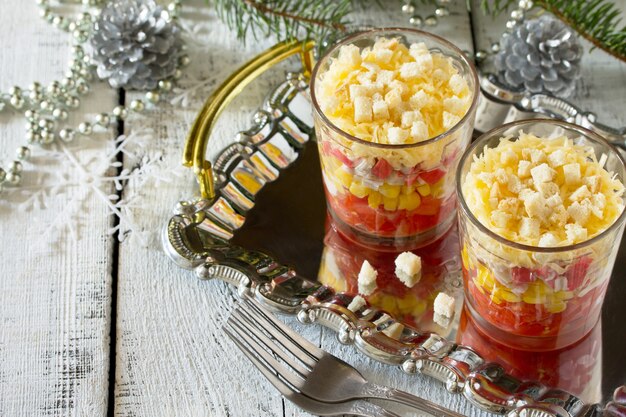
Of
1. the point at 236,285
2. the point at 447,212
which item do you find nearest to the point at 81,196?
the point at 236,285

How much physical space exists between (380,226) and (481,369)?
0.74 feet

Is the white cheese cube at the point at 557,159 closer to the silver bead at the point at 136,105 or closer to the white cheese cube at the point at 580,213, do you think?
the white cheese cube at the point at 580,213

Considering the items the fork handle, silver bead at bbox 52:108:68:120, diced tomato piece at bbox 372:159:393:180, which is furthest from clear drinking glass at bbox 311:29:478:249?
silver bead at bbox 52:108:68:120

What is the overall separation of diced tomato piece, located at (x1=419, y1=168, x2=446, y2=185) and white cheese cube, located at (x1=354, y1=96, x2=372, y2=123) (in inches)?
3.6

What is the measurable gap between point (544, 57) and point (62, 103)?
2.43 ft

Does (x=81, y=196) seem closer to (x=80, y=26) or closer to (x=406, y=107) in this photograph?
(x=80, y=26)

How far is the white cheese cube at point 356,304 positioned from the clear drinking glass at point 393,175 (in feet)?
0.31

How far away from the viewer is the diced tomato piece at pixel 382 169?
1041mm

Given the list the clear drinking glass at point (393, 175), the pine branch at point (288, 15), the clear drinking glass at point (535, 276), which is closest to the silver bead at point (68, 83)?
the pine branch at point (288, 15)

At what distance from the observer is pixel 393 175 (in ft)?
3.46

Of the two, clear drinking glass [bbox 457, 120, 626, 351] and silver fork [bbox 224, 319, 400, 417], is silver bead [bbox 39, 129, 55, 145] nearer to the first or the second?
silver fork [bbox 224, 319, 400, 417]

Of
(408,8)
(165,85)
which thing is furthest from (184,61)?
(408,8)

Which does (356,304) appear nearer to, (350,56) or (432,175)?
(432,175)

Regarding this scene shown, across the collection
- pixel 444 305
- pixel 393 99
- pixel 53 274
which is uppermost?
pixel 393 99
